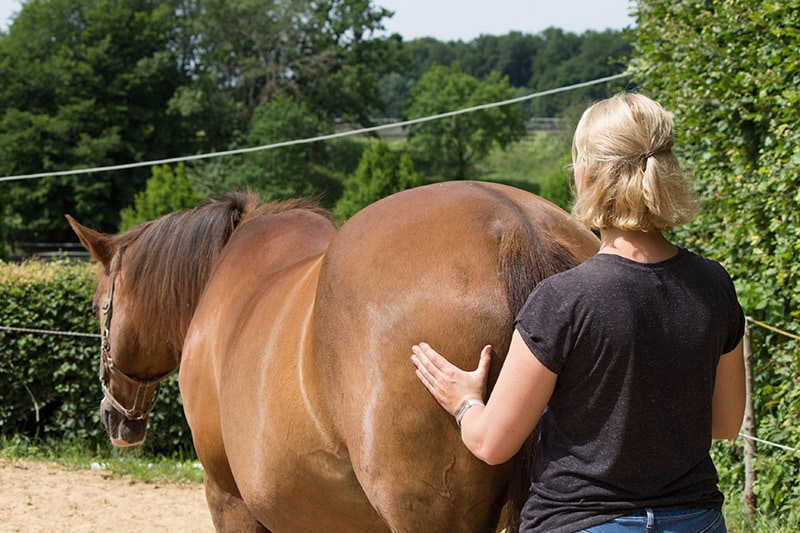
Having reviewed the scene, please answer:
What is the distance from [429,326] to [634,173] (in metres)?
0.53

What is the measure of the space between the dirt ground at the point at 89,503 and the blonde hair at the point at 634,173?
4.45m

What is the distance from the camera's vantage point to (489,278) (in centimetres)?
Result: 165

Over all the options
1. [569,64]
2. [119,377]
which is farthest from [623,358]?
[569,64]

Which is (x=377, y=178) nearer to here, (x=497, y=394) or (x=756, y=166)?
(x=756, y=166)

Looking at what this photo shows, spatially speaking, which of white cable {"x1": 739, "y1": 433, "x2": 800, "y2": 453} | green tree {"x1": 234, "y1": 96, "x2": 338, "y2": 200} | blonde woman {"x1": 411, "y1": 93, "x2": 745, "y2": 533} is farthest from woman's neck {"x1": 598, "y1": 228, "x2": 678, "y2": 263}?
green tree {"x1": 234, "y1": 96, "x2": 338, "y2": 200}

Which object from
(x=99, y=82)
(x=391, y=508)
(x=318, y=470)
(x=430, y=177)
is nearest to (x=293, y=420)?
(x=318, y=470)

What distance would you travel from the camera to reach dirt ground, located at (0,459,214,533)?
513 centimetres

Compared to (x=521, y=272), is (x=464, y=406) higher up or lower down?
lower down

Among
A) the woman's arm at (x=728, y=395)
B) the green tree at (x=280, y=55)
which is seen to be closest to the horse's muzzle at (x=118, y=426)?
the woman's arm at (x=728, y=395)

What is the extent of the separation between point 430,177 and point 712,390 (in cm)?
4670

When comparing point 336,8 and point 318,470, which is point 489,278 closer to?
point 318,470

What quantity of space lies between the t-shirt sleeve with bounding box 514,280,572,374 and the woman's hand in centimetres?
19

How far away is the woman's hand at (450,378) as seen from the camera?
158 cm

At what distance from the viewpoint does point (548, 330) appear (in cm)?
141
